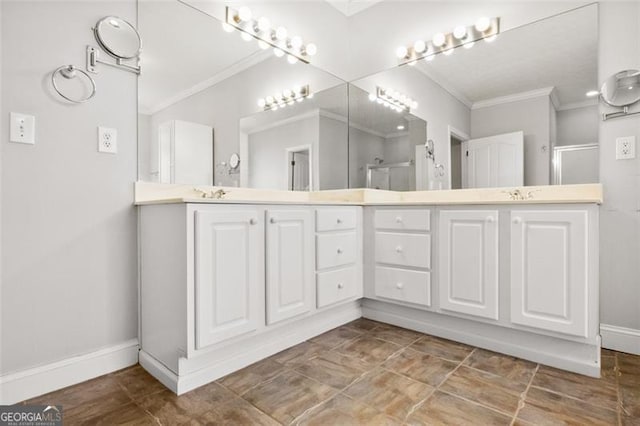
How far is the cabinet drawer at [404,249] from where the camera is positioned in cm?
212

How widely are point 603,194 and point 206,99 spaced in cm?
240

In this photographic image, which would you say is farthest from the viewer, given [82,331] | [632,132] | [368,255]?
[368,255]

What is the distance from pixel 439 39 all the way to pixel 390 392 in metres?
2.38

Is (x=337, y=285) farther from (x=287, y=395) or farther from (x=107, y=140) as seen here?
(x=107, y=140)

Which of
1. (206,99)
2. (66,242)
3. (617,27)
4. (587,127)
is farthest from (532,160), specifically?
(66,242)

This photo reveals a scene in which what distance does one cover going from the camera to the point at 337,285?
221 centimetres

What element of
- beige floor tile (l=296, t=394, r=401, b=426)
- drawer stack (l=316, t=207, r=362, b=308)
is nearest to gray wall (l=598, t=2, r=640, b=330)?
drawer stack (l=316, t=207, r=362, b=308)

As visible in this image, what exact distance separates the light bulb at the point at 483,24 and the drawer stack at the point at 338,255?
1487mm

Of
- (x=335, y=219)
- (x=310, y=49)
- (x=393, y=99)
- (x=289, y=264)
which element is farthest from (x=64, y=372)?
(x=393, y=99)

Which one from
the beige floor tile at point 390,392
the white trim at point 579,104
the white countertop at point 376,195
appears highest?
the white trim at point 579,104

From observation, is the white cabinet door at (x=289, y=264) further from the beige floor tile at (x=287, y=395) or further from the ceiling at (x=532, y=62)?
the ceiling at (x=532, y=62)

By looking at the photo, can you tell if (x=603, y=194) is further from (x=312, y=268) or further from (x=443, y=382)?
(x=312, y=268)

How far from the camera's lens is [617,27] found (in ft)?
6.17

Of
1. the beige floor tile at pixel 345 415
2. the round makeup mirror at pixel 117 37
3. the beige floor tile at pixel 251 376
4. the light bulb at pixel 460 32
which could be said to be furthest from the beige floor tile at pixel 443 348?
the round makeup mirror at pixel 117 37
